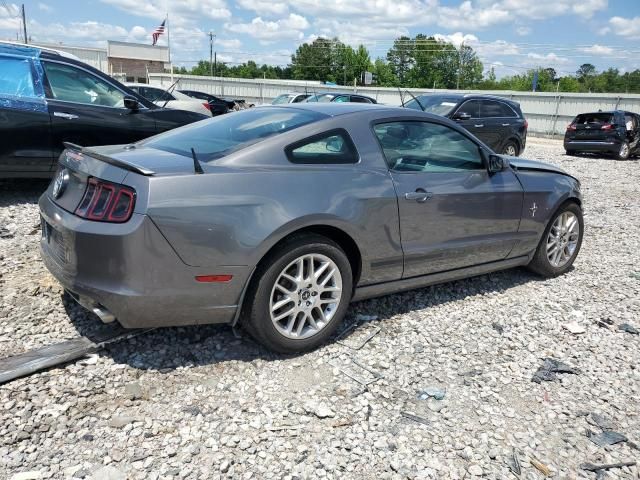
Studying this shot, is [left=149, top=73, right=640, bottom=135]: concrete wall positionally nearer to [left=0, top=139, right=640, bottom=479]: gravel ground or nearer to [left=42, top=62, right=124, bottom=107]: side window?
[left=42, top=62, right=124, bottom=107]: side window

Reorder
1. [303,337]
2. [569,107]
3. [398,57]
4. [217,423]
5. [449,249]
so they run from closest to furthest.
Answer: [217,423] → [303,337] → [449,249] → [569,107] → [398,57]

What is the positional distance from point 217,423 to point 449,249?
7.10ft

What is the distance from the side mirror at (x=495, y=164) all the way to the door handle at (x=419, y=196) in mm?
783

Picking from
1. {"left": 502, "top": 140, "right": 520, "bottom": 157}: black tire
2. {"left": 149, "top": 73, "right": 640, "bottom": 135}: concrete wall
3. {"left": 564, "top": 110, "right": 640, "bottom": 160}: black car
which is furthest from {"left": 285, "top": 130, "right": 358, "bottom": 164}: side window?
{"left": 149, "top": 73, "right": 640, "bottom": 135}: concrete wall

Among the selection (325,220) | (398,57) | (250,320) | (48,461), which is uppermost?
(398,57)

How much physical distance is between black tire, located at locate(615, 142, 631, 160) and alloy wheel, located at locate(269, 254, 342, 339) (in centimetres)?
1617

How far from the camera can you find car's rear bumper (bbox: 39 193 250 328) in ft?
8.95

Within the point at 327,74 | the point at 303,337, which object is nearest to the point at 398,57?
the point at 327,74

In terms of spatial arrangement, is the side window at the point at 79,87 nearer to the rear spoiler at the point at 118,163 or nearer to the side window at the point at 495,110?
the rear spoiler at the point at 118,163

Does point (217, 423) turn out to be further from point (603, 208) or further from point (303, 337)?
point (603, 208)

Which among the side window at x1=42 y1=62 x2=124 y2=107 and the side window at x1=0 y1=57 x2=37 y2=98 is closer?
the side window at x1=0 y1=57 x2=37 y2=98

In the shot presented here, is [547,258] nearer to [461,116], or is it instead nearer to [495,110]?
[461,116]

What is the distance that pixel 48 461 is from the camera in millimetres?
2346

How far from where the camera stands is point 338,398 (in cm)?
295
